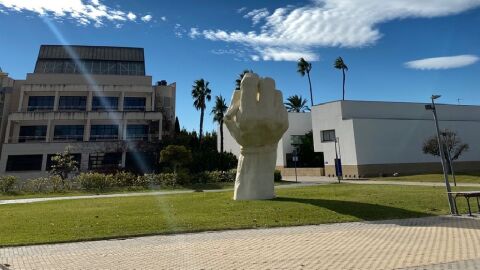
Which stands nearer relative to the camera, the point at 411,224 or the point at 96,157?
the point at 411,224

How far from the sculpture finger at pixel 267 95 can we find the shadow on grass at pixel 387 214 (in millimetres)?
4253

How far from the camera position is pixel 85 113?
50250mm

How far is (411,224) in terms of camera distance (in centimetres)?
1117

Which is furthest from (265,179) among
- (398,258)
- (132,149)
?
(132,149)

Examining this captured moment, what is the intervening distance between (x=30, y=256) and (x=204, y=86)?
53.2 m

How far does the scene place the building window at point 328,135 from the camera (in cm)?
4819

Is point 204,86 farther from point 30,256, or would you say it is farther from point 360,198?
point 30,256

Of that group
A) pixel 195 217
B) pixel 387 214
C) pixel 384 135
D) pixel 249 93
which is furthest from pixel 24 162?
pixel 387 214

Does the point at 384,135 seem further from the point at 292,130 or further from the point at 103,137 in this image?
the point at 103,137

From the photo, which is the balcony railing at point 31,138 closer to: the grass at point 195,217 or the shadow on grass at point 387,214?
the grass at point 195,217

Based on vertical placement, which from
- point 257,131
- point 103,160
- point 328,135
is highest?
point 328,135

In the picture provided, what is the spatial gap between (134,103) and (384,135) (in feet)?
112

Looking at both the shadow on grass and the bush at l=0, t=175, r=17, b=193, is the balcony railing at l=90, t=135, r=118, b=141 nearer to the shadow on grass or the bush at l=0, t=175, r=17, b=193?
the bush at l=0, t=175, r=17, b=193

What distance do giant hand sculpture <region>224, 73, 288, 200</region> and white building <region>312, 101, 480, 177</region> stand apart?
1147 inches
